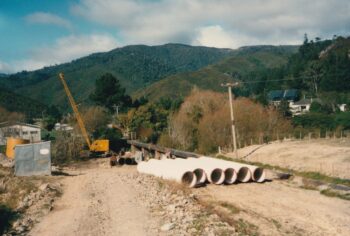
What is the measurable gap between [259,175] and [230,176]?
1.98 meters

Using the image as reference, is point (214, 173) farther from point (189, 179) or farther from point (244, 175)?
point (244, 175)

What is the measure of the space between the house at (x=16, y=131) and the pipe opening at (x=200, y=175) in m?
60.7

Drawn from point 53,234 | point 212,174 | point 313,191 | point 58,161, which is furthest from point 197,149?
point 53,234

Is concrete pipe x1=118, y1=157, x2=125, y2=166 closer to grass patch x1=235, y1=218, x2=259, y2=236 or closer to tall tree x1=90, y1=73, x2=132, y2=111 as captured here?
tall tree x1=90, y1=73, x2=132, y2=111

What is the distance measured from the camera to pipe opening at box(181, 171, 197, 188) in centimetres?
2547

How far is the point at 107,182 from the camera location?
32875 millimetres

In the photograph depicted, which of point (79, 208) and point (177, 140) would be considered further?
point (177, 140)

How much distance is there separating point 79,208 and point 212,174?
8.73m

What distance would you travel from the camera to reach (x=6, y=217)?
2114cm

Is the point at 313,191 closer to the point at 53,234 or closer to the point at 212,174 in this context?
the point at 212,174

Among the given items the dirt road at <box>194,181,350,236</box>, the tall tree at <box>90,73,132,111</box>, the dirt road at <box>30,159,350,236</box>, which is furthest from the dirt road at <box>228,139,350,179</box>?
the tall tree at <box>90,73,132,111</box>

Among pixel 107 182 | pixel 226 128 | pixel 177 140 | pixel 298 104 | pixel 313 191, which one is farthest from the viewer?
pixel 298 104

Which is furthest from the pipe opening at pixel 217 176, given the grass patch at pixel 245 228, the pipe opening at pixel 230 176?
the grass patch at pixel 245 228

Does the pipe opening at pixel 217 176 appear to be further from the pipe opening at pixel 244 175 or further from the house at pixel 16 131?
the house at pixel 16 131
